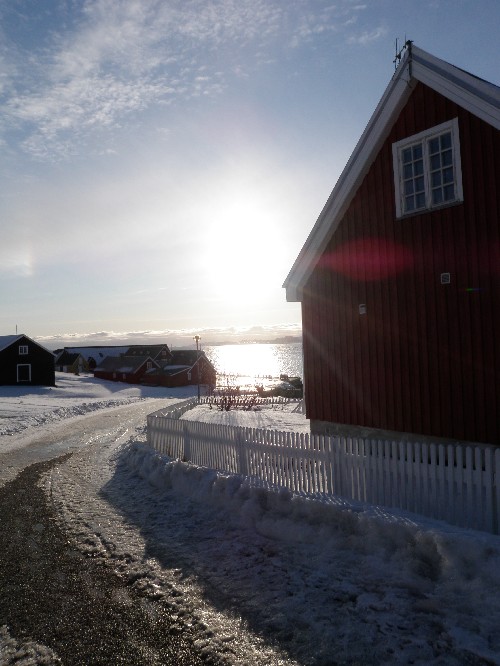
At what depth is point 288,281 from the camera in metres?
14.7

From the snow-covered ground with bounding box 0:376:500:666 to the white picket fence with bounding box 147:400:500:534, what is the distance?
67 centimetres

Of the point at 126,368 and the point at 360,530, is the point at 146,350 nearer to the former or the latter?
the point at 126,368

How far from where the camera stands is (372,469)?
30.3 feet

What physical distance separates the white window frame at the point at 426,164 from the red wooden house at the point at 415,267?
23 mm

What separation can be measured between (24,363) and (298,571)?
52252 millimetres

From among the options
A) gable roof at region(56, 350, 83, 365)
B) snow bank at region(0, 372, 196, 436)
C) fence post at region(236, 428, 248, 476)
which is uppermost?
gable roof at region(56, 350, 83, 365)

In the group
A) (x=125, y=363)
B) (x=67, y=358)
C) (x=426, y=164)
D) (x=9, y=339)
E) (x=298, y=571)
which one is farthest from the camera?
(x=67, y=358)

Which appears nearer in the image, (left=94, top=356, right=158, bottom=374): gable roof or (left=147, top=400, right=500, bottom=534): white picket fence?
(left=147, top=400, right=500, bottom=534): white picket fence

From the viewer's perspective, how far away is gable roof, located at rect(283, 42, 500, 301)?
10.0m

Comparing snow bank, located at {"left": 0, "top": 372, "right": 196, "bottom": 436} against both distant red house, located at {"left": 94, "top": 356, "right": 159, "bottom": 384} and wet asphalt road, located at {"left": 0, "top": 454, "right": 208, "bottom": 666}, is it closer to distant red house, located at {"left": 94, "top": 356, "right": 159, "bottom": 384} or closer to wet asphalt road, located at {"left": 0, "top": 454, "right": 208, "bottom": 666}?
distant red house, located at {"left": 94, "top": 356, "right": 159, "bottom": 384}

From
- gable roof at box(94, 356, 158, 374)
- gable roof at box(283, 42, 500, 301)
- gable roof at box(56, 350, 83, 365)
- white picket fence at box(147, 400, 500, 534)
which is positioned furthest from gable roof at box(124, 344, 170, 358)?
white picket fence at box(147, 400, 500, 534)

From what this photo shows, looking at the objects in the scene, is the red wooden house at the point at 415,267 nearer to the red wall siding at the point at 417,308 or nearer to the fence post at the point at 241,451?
the red wall siding at the point at 417,308

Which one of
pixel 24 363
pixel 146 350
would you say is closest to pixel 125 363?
pixel 146 350

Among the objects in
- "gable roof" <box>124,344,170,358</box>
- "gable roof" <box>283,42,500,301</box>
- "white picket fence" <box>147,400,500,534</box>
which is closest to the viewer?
"white picket fence" <box>147,400,500,534</box>
